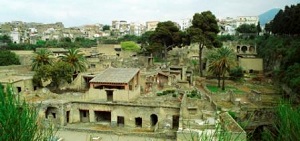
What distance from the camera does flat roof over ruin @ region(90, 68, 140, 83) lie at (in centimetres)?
2709

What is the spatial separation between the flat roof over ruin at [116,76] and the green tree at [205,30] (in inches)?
751

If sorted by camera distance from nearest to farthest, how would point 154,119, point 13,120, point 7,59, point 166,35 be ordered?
point 13,120 < point 154,119 < point 7,59 < point 166,35

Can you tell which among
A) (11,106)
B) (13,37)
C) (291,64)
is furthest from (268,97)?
(13,37)

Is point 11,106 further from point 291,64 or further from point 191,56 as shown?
point 191,56

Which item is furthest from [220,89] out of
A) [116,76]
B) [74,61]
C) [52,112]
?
[52,112]

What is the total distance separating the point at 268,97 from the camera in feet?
116

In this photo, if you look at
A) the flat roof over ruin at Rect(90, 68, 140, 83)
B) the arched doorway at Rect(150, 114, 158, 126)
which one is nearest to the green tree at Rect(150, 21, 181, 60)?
the flat roof over ruin at Rect(90, 68, 140, 83)

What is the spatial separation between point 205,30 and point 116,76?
2305cm

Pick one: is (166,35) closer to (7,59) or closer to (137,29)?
(7,59)

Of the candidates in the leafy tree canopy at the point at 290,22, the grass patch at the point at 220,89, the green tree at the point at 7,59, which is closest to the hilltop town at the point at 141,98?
the grass patch at the point at 220,89

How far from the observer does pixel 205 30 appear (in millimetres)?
47375

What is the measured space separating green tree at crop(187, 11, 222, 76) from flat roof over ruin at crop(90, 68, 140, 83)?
19084 mm

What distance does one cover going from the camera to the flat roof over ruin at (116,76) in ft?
88.9

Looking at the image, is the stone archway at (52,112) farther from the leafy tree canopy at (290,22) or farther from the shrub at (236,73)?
the leafy tree canopy at (290,22)
